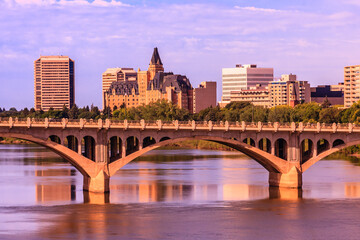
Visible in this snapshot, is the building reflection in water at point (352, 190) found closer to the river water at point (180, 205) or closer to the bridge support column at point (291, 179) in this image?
the river water at point (180, 205)

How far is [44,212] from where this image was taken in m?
75.1

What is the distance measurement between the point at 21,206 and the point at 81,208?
6.78 m

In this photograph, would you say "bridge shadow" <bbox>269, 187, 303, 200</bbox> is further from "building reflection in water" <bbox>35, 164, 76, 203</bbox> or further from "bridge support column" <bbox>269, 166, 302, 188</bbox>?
"building reflection in water" <bbox>35, 164, 76, 203</bbox>

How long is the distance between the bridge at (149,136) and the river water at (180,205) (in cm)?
334

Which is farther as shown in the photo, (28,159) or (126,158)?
(28,159)

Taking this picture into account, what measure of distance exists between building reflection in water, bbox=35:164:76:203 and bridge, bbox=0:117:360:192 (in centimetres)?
351

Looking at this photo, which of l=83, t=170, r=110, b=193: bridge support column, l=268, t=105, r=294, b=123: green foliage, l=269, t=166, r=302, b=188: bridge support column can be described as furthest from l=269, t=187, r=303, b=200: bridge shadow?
l=268, t=105, r=294, b=123: green foliage

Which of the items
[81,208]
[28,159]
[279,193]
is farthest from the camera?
[28,159]

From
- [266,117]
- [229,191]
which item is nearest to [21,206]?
[229,191]

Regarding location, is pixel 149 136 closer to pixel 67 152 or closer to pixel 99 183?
pixel 99 183

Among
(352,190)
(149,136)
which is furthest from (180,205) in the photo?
(352,190)

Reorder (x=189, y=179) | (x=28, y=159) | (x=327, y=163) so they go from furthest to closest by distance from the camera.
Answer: (x=28, y=159)
(x=327, y=163)
(x=189, y=179)

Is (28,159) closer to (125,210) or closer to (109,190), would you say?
(109,190)

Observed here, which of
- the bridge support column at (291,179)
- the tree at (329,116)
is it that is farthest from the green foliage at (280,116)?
the bridge support column at (291,179)
